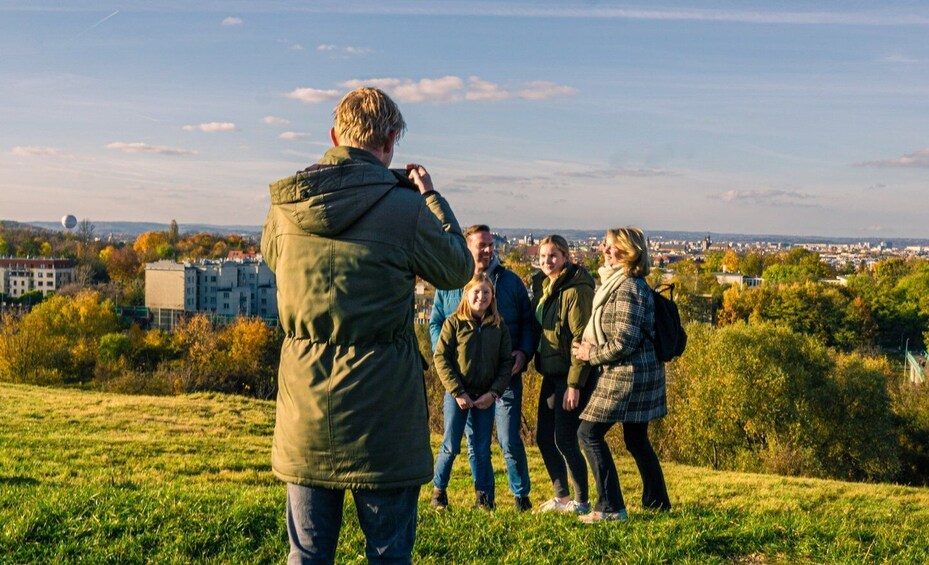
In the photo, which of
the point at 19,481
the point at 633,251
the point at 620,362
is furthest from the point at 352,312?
the point at 19,481

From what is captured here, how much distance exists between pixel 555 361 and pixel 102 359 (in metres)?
51.6

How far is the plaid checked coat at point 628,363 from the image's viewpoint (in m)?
6.23

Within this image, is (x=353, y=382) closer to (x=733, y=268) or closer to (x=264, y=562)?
(x=264, y=562)

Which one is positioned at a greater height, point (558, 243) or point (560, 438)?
point (558, 243)

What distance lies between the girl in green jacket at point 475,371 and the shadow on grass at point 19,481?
393 cm

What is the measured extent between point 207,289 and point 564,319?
90182mm

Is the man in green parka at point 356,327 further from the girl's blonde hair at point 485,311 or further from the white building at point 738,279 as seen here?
the white building at point 738,279

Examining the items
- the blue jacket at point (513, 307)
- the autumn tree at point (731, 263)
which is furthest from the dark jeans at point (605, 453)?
the autumn tree at point (731, 263)

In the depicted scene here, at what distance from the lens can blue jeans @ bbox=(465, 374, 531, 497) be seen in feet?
23.6

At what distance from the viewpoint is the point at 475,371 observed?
273 inches

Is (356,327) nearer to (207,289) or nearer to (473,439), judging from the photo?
(473,439)

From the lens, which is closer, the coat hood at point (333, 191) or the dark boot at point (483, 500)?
the coat hood at point (333, 191)

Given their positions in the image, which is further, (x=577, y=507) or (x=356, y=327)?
(x=577, y=507)

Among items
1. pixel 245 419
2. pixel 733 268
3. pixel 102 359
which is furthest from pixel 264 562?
pixel 733 268
